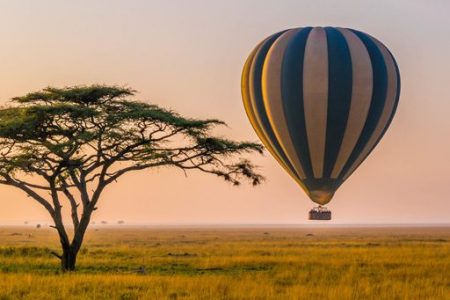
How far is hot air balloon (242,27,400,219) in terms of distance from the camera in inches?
1721

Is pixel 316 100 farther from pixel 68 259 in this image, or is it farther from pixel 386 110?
pixel 68 259

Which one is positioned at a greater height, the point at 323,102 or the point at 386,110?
the point at 323,102

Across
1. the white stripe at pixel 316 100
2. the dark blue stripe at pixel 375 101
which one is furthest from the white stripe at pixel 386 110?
the white stripe at pixel 316 100

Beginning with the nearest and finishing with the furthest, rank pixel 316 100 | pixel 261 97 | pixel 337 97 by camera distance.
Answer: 1. pixel 337 97
2. pixel 316 100
3. pixel 261 97

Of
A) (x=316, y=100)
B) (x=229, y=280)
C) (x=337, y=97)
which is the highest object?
(x=337, y=97)

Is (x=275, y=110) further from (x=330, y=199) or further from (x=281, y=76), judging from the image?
(x=330, y=199)

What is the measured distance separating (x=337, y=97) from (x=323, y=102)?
82cm

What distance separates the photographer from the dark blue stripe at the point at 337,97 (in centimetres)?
4378

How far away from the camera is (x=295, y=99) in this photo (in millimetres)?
44156

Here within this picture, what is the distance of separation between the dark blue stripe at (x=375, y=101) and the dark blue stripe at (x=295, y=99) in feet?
8.46

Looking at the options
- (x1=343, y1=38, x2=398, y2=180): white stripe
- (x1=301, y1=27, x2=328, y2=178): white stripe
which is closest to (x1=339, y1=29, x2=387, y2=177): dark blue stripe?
(x1=343, y1=38, x2=398, y2=180): white stripe

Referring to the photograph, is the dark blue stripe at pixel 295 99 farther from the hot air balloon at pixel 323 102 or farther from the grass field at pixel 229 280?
the grass field at pixel 229 280

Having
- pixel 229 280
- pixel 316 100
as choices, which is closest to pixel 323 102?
pixel 316 100

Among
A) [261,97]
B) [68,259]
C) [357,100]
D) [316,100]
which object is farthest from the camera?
[261,97]
